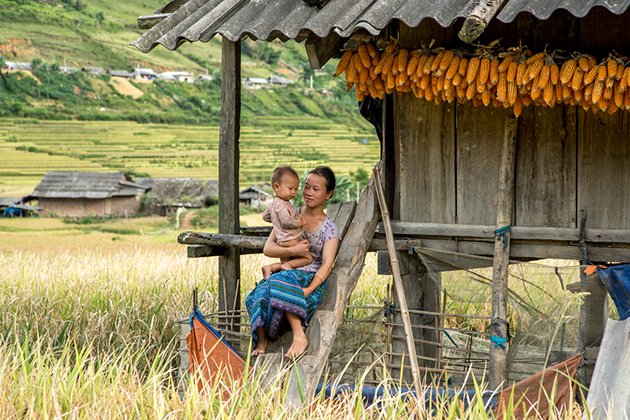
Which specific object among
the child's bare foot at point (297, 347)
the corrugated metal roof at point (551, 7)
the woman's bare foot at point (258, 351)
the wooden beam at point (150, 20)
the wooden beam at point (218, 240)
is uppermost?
the wooden beam at point (150, 20)

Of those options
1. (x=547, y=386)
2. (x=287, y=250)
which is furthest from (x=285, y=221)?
(x=547, y=386)

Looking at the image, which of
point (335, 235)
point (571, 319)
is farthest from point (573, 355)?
point (335, 235)

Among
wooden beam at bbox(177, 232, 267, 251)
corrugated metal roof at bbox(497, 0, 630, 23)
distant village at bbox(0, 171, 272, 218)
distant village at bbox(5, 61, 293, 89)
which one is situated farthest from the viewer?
distant village at bbox(5, 61, 293, 89)

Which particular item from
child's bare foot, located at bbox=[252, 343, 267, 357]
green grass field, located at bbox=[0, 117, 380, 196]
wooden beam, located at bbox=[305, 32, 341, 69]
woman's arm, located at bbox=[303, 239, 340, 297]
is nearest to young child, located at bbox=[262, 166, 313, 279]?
woman's arm, located at bbox=[303, 239, 340, 297]

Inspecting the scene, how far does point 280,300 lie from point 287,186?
713 millimetres

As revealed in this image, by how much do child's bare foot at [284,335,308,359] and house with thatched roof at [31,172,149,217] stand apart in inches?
1803

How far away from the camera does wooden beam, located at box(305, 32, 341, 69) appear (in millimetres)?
6137

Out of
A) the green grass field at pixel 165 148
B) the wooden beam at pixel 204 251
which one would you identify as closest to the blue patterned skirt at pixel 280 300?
the wooden beam at pixel 204 251

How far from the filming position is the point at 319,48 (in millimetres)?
6195

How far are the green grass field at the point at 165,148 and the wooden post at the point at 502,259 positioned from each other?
58394 millimetres

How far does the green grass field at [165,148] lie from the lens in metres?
70.1

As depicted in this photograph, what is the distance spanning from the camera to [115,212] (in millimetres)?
51594

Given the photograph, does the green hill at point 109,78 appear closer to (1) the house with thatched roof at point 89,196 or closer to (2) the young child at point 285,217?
(1) the house with thatched roof at point 89,196

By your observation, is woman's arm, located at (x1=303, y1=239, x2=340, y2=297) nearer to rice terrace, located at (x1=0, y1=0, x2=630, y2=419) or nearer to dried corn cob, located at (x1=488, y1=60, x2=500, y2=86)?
rice terrace, located at (x1=0, y1=0, x2=630, y2=419)
